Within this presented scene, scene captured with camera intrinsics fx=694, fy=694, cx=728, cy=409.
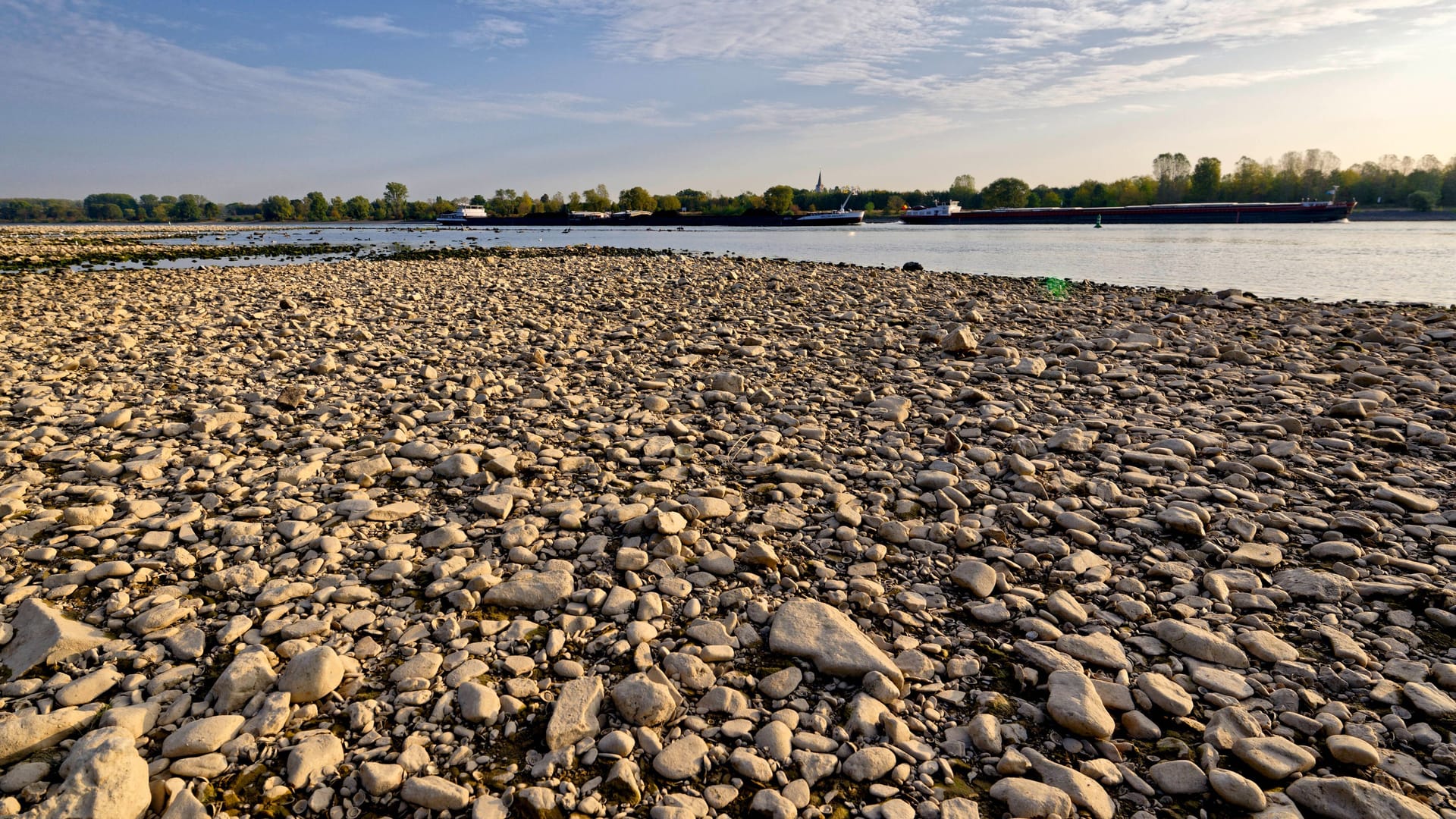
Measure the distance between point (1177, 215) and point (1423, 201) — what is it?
4115 centimetres

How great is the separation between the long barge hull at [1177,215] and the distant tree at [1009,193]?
5144cm

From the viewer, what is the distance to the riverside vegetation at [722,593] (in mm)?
2891

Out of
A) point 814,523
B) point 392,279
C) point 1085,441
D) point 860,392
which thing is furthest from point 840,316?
point 392,279

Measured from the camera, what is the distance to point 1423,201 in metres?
103

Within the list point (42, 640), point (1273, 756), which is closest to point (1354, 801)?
point (1273, 756)

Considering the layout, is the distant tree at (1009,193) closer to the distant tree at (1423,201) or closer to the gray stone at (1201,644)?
the distant tree at (1423,201)

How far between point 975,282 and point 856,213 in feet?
327

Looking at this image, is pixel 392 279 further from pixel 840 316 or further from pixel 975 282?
pixel 975 282

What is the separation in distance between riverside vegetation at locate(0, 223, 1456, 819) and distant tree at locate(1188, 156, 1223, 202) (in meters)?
150

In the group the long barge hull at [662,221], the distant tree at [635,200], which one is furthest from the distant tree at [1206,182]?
the distant tree at [635,200]

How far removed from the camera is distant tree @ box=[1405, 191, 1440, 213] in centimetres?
10300

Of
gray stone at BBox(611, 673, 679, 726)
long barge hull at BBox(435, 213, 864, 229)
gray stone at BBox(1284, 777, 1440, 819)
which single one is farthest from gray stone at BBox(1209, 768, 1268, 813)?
long barge hull at BBox(435, 213, 864, 229)

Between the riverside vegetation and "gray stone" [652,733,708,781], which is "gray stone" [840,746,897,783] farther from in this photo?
"gray stone" [652,733,708,781]

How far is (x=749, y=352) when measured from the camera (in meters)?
11.2
